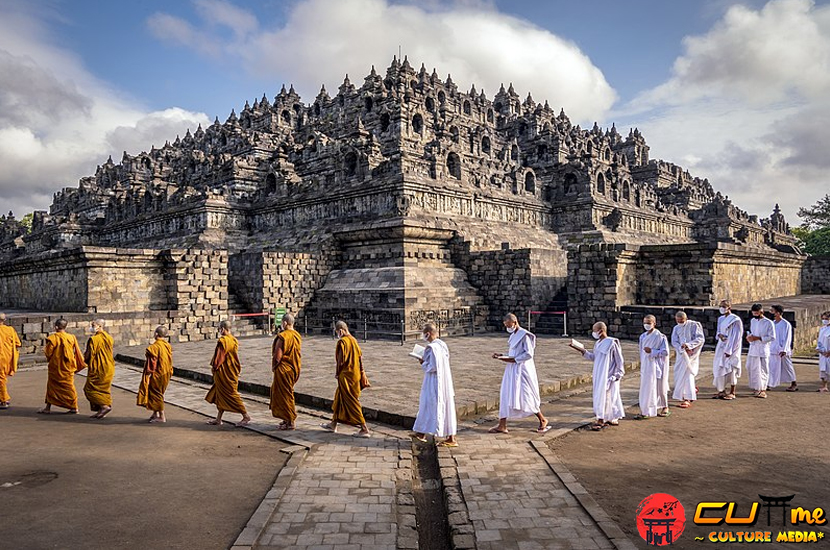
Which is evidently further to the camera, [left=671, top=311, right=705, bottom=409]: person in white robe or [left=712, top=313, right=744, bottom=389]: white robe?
[left=712, top=313, right=744, bottom=389]: white robe

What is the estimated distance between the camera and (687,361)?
8.20 metres

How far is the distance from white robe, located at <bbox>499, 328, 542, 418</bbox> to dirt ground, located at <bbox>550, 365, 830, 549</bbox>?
58cm

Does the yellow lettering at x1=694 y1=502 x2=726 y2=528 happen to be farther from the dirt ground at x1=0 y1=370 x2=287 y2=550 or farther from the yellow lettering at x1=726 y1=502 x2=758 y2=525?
the dirt ground at x1=0 y1=370 x2=287 y2=550

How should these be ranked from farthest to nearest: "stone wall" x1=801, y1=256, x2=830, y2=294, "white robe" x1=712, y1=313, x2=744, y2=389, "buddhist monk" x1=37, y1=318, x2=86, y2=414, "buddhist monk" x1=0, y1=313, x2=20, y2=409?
1. "stone wall" x1=801, y1=256, x2=830, y2=294
2. "white robe" x1=712, y1=313, x2=744, y2=389
3. "buddhist monk" x1=0, y1=313, x2=20, y2=409
4. "buddhist monk" x1=37, y1=318, x2=86, y2=414

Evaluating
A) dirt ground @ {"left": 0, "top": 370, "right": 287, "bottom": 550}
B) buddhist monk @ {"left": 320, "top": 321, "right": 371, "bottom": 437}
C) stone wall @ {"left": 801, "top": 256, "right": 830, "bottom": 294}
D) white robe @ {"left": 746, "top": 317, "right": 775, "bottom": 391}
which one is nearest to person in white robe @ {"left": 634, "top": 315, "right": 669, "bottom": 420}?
white robe @ {"left": 746, "top": 317, "right": 775, "bottom": 391}

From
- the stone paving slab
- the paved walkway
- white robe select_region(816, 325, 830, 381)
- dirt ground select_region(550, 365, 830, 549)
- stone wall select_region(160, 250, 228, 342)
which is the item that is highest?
stone wall select_region(160, 250, 228, 342)

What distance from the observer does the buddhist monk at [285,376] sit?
6.86 metres

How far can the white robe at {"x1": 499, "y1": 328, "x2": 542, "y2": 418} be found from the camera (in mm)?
6676

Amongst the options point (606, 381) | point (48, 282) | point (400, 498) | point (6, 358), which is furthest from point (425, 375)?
point (48, 282)

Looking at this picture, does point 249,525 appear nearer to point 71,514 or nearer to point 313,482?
point 313,482

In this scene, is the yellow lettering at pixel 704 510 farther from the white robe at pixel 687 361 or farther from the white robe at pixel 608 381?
the white robe at pixel 687 361

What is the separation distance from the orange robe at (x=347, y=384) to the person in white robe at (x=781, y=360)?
25.3 feet

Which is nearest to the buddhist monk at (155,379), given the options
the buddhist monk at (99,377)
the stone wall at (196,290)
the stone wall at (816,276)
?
the buddhist monk at (99,377)

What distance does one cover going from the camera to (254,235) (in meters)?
26.4
